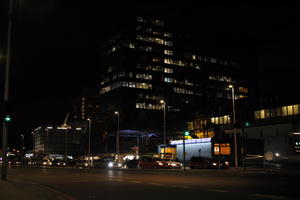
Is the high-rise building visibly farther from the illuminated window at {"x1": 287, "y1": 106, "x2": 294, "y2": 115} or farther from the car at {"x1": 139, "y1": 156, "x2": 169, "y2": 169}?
the car at {"x1": 139, "y1": 156, "x2": 169, "y2": 169}

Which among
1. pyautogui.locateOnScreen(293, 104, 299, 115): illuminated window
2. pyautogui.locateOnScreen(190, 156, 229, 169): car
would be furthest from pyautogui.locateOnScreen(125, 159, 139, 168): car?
pyautogui.locateOnScreen(293, 104, 299, 115): illuminated window

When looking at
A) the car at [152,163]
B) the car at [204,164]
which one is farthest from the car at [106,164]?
the car at [204,164]

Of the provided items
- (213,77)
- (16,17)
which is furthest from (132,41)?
(16,17)

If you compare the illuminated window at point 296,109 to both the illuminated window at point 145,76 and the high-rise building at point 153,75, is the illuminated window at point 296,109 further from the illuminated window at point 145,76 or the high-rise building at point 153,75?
the illuminated window at point 145,76

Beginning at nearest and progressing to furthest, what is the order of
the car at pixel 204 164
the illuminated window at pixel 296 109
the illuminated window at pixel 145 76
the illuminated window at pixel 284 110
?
1. the car at pixel 204 164
2. the illuminated window at pixel 296 109
3. the illuminated window at pixel 284 110
4. the illuminated window at pixel 145 76

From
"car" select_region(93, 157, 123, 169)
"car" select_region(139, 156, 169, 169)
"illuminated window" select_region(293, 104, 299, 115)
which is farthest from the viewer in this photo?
"illuminated window" select_region(293, 104, 299, 115)

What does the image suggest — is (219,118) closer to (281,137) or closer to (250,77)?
(281,137)

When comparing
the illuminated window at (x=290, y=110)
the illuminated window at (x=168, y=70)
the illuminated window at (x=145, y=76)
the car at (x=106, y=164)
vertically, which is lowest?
the car at (x=106, y=164)

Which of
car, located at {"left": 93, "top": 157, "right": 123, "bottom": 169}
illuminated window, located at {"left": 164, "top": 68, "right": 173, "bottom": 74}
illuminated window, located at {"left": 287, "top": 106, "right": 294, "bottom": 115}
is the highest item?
illuminated window, located at {"left": 164, "top": 68, "right": 173, "bottom": 74}

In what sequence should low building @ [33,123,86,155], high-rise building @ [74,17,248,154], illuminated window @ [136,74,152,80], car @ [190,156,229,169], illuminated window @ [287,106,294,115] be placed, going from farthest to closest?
1. illuminated window @ [136,74,152,80]
2. high-rise building @ [74,17,248,154]
3. low building @ [33,123,86,155]
4. illuminated window @ [287,106,294,115]
5. car @ [190,156,229,169]

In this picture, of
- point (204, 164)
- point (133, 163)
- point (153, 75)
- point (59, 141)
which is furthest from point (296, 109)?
point (153, 75)

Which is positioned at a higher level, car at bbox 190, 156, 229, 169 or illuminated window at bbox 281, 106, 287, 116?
illuminated window at bbox 281, 106, 287, 116

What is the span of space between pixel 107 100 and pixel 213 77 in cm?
4965

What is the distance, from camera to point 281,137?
2820 inches
